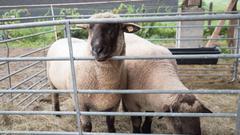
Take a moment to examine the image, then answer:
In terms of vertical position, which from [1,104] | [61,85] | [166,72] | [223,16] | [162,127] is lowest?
[162,127]

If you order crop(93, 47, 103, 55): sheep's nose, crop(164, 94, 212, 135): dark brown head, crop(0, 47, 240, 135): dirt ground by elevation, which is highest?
crop(93, 47, 103, 55): sheep's nose

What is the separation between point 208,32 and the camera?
10469 millimetres

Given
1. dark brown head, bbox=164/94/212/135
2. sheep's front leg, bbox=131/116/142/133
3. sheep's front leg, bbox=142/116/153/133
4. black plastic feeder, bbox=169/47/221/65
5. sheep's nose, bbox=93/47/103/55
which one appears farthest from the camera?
black plastic feeder, bbox=169/47/221/65

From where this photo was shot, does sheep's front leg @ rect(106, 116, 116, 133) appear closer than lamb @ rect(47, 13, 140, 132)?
No

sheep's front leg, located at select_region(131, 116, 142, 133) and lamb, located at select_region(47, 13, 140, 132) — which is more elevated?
lamb, located at select_region(47, 13, 140, 132)

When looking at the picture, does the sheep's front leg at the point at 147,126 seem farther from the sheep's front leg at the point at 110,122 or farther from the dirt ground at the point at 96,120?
the sheep's front leg at the point at 110,122

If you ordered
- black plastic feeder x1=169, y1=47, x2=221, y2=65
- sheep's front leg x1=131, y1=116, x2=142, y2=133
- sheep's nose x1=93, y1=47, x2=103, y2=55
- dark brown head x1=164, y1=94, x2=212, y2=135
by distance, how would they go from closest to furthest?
sheep's nose x1=93, y1=47, x2=103, y2=55, dark brown head x1=164, y1=94, x2=212, y2=135, sheep's front leg x1=131, y1=116, x2=142, y2=133, black plastic feeder x1=169, y1=47, x2=221, y2=65

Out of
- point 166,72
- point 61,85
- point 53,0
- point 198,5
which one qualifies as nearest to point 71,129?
point 61,85

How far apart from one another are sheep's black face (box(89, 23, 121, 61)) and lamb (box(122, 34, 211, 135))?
785 mm

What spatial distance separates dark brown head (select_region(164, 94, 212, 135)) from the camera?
8.64 feet

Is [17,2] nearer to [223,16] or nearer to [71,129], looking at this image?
[71,129]

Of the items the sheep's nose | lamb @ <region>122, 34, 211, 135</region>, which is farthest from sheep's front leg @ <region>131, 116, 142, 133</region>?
the sheep's nose

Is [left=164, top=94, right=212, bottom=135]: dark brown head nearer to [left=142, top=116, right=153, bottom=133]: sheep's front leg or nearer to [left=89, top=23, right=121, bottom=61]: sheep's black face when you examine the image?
[left=89, top=23, right=121, bottom=61]: sheep's black face

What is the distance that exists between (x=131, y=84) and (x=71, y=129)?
114 cm
